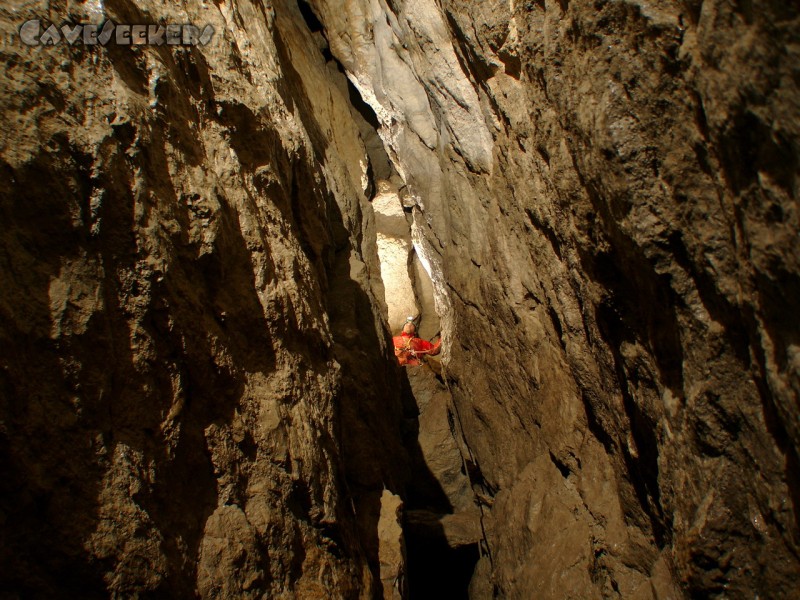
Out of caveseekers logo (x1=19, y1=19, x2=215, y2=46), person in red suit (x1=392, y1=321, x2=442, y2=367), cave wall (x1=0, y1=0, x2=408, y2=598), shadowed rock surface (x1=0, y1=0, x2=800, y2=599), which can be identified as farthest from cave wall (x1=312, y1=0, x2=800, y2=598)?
person in red suit (x1=392, y1=321, x2=442, y2=367)

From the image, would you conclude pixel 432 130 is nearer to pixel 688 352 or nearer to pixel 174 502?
pixel 688 352

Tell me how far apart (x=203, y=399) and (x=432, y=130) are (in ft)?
13.1

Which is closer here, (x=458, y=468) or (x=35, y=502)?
(x=35, y=502)

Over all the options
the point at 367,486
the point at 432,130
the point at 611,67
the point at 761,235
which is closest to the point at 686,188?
the point at 761,235

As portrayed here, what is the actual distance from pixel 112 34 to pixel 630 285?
2503mm

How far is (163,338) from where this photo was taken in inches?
85.4

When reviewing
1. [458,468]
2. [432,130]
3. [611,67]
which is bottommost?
[458,468]

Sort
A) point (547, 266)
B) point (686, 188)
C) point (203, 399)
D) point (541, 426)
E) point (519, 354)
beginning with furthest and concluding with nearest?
point (519, 354), point (541, 426), point (547, 266), point (203, 399), point (686, 188)

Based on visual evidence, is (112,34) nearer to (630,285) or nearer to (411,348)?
(630,285)

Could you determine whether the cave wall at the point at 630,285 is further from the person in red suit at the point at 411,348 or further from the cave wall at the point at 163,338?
the person in red suit at the point at 411,348

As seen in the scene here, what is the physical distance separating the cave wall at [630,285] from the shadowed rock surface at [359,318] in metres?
0.01

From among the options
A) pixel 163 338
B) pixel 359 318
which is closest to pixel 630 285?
pixel 163 338

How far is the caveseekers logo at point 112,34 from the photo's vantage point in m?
1.90

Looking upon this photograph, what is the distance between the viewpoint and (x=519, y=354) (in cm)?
387
